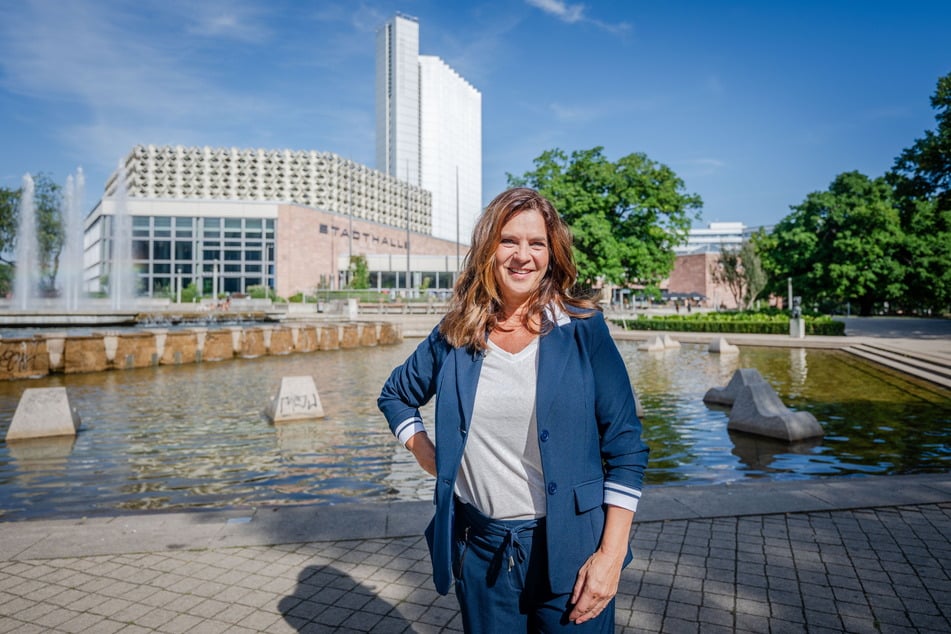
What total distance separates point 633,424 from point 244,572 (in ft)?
10.5

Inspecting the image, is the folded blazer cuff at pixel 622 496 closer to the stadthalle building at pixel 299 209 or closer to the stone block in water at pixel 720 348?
the stone block in water at pixel 720 348

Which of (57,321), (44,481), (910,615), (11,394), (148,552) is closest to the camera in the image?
(910,615)

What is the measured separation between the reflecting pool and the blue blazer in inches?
177

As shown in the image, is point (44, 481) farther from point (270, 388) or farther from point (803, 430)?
point (803, 430)

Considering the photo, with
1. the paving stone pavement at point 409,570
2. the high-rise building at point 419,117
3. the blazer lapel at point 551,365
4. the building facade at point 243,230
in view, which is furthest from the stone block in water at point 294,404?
the high-rise building at point 419,117

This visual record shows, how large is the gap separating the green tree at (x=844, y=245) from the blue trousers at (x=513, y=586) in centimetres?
4744

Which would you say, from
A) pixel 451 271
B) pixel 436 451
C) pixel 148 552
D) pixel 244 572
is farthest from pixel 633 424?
pixel 451 271

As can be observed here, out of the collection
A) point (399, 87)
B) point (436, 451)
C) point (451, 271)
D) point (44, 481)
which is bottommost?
point (44, 481)

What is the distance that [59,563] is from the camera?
163 inches

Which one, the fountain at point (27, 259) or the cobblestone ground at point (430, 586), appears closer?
the cobblestone ground at point (430, 586)

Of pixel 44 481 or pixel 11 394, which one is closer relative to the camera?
pixel 44 481

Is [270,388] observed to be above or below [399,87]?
below

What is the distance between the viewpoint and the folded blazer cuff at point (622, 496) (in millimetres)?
1805

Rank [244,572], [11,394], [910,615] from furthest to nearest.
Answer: [11,394] → [244,572] → [910,615]
